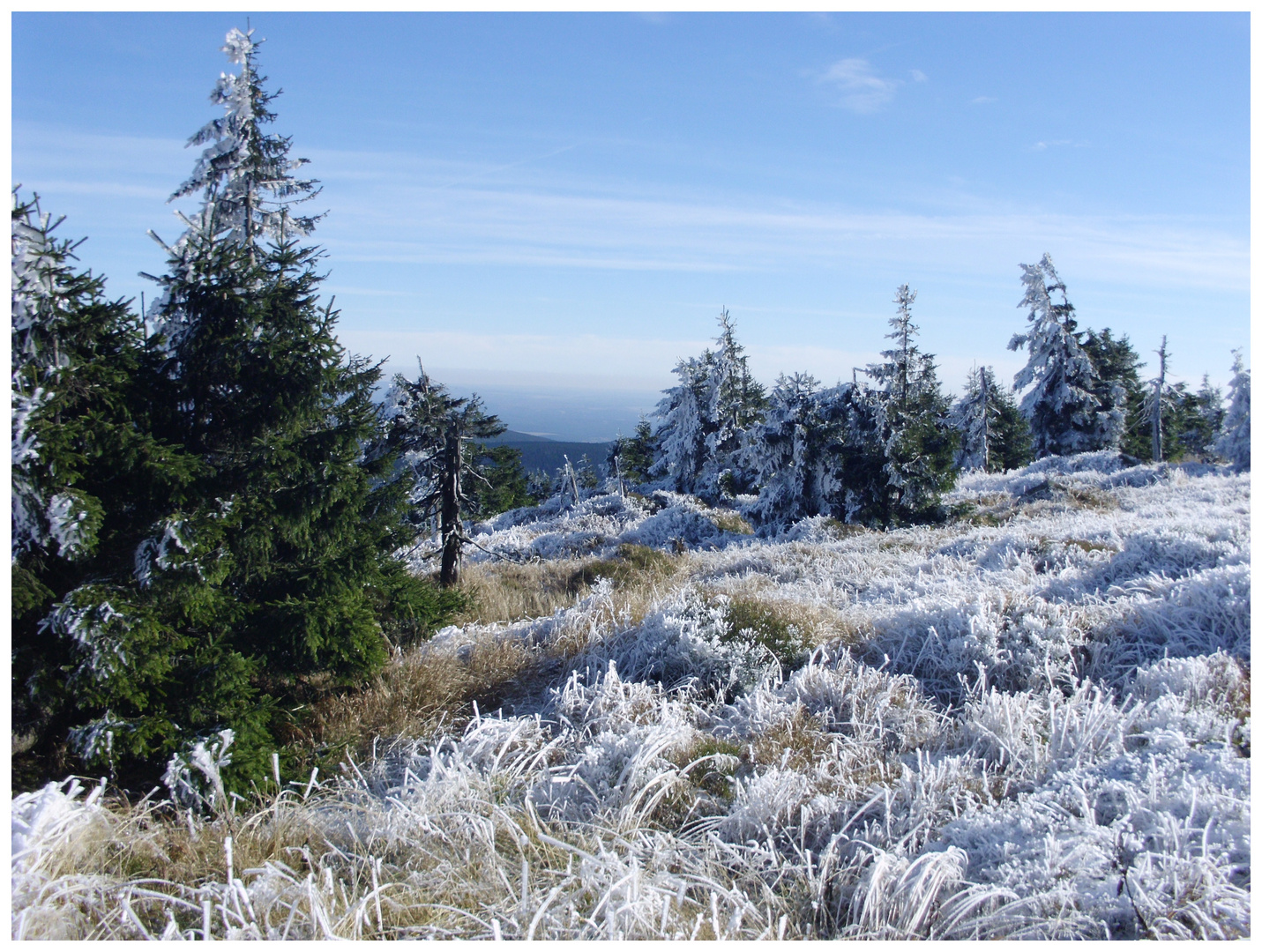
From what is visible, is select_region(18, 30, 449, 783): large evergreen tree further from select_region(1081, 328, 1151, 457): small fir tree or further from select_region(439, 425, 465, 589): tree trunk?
select_region(1081, 328, 1151, 457): small fir tree

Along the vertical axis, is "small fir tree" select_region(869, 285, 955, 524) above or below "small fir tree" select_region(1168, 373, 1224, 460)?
below

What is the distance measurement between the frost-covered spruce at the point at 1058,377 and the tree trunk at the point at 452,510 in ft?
97.2

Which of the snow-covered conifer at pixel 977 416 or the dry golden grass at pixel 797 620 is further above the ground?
the snow-covered conifer at pixel 977 416

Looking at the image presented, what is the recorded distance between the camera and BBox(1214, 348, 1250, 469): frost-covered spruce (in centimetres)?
2325

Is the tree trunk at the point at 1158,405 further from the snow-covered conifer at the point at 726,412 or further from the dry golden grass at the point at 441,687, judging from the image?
the dry golden grass at the point at 441,687

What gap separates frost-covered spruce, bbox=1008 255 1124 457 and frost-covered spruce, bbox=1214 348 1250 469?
6.30m

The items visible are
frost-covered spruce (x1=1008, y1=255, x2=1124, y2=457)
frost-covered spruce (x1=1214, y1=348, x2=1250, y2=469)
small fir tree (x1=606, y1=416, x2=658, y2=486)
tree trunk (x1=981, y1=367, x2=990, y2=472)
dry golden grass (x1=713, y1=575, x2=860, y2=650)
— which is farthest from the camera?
small fir tree (x1=606, y1=416, x2=658, y2=486)

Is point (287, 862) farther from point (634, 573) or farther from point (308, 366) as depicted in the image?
point (634, 573)

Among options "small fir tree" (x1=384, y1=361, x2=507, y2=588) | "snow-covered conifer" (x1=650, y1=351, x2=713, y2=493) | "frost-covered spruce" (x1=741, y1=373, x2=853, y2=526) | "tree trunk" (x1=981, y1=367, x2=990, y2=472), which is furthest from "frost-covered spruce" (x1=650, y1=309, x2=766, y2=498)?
"small fir tree" (x1=384, y1=361, x2=507, y2=588)

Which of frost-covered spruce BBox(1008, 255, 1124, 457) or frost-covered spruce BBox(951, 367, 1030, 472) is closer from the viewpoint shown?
frost-covered spruce BBox(1008, 255, 1124, 457)

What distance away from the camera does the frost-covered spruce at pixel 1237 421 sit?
76.3 feet

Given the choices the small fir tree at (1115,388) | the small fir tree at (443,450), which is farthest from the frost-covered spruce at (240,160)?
the small fir tree at (1115,388)

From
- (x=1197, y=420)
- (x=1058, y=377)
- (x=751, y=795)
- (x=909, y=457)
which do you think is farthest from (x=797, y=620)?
(x=1197, y=420)

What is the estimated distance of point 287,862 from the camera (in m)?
3.35
